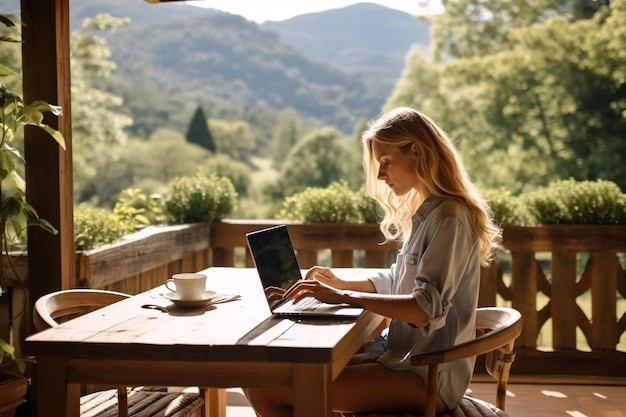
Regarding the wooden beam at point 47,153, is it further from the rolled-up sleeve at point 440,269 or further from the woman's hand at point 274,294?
the rolled-up sleeve at point 440,269

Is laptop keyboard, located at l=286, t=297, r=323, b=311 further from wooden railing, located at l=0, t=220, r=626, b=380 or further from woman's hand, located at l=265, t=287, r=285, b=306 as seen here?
wooden railing, located at l=0, t=220, r=626, b=380

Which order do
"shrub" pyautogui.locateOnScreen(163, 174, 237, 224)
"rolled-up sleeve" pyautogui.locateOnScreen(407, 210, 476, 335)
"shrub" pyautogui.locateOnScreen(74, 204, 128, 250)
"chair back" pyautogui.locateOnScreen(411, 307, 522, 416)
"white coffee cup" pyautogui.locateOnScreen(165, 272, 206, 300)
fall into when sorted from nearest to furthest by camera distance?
"chair back" pyautogui.locateOnScreen(411, 307, 522, 416)
"rolled-up sleeve" pyautogui.locateOnScreen(407, 210, 476, 335)
"white coffee cup" pyautogui.locateOnScreen(165, 272, 206, 300)
"shrub" pyautogui.locateOnScreen(74, 204, 128, 250)
"shrub" pyautogui.locateOnScreen(163, 174, 237, 224)

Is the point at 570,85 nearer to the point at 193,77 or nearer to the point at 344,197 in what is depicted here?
the point at 344,197

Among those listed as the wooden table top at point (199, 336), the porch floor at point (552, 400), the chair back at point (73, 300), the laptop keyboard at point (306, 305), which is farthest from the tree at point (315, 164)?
the wooden table top at point (199, 336)

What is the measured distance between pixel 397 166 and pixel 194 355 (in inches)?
34.3

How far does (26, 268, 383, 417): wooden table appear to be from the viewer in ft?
5.78

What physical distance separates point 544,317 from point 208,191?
78.9 inches

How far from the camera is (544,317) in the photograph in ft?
14.3

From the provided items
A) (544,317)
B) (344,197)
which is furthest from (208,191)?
(544,317)

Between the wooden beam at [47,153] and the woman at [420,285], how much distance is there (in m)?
1.32

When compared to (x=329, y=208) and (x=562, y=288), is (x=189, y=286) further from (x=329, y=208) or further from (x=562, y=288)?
(x=562, y=288)

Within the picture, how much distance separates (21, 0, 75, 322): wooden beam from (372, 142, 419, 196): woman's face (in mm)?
1515

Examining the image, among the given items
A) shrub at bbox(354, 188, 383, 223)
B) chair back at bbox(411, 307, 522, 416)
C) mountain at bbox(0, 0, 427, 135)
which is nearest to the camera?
chair back at bbox(411, 307, 522, 416)

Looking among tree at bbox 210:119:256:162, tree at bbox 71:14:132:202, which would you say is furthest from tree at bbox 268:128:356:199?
tree at bbox 71:14:132:202
